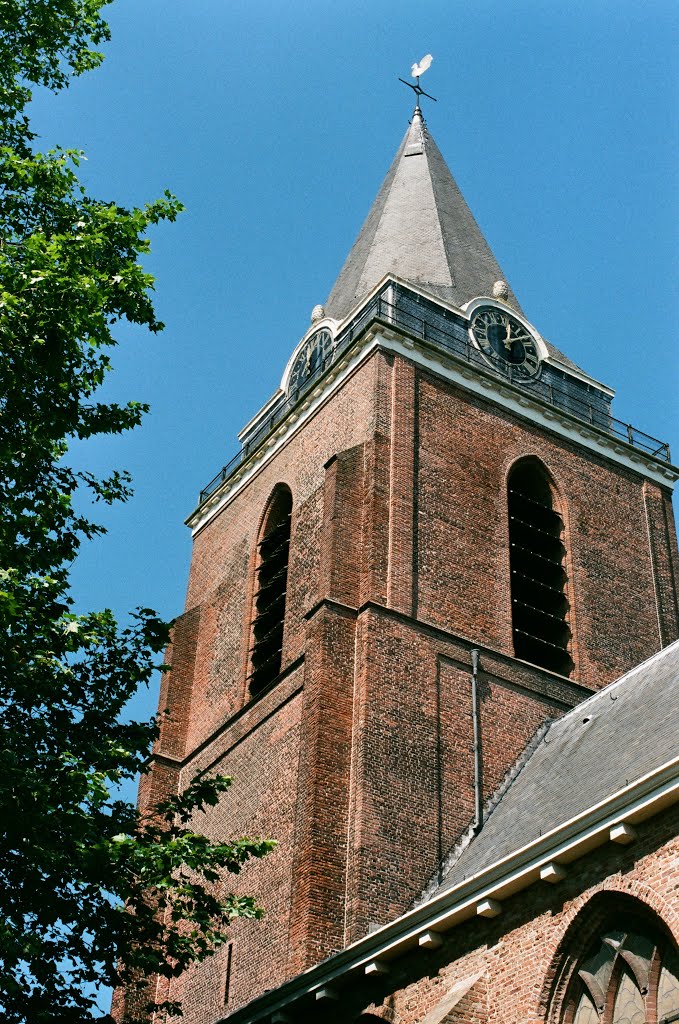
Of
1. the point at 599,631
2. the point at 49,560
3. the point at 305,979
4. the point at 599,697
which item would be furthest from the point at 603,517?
the point at 49,560

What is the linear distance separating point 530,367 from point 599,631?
6265 millimetres

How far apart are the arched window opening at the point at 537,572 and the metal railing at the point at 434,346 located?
71.0 inches

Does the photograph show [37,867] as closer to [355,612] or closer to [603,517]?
[355,612]

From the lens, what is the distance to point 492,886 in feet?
50.0

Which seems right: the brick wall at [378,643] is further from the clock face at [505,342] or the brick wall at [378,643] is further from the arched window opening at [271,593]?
the clock face at [505,342]

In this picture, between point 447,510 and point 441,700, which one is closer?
point 441,700

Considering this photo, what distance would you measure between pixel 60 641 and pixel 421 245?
19.4 metres

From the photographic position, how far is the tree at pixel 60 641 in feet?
40.6

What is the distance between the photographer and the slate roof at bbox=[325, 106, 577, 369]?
29.7 metres

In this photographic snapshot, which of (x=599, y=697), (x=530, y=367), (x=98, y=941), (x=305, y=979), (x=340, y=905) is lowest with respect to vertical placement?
(x=98, y=941)

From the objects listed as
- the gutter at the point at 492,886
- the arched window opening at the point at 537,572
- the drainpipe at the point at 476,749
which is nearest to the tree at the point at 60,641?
the gutter at the point at 492,886

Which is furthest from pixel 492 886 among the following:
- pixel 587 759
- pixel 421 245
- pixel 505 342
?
pixel 421 245

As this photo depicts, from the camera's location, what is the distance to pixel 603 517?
1046 inches

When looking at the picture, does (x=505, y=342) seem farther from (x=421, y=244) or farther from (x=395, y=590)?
(x=395, y=590)
